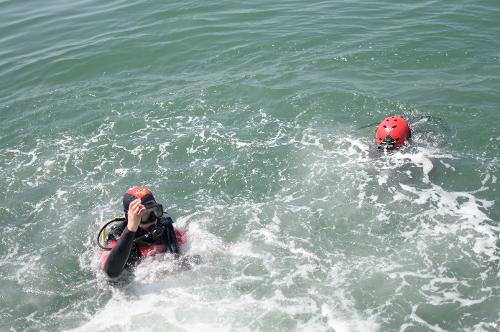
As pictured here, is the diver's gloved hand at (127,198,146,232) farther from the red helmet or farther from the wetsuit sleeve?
the red helmet

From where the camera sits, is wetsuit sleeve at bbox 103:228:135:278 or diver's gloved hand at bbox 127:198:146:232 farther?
wetsuit sleeve at bbox 103:228:135:278

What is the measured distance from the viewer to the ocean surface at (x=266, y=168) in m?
8.82

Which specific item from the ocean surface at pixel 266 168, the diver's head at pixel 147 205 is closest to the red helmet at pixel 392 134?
the ocean surface at pixel 266 168

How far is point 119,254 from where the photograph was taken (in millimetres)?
7660

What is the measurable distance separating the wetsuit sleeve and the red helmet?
22.1 feet

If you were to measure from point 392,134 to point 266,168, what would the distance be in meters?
3.19

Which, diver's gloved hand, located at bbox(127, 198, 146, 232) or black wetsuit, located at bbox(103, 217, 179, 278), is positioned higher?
diver's gloved hand, located at bbox(127, 198, 146, 232)

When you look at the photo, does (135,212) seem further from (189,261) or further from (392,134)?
(392,134)

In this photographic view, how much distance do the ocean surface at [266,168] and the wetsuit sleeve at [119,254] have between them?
4.25 ft

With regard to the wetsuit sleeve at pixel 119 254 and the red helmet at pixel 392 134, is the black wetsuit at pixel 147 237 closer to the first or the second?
the wetsuit sleeve at pixel 119 254

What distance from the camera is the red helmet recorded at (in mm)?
11672

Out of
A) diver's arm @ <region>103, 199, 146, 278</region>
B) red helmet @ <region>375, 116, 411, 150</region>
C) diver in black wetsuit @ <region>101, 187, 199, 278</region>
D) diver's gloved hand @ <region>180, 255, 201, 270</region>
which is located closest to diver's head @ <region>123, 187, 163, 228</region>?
diver in black wetsuit @ <region>101, 187, 199, 278</region>

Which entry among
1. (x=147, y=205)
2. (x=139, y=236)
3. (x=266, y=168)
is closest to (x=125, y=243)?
(x=147, y=205)

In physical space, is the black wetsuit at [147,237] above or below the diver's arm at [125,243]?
below
